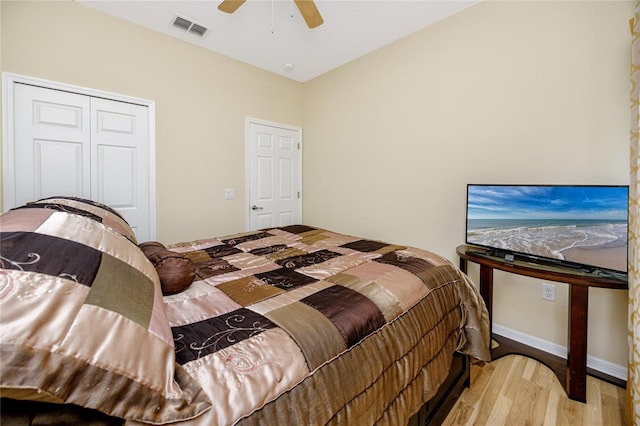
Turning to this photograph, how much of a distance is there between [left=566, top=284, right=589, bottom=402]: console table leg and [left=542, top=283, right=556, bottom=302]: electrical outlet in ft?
1.60

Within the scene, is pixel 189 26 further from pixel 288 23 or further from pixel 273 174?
pixel 273 174

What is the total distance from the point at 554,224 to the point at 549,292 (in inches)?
24.6

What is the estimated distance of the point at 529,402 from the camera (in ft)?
5.57

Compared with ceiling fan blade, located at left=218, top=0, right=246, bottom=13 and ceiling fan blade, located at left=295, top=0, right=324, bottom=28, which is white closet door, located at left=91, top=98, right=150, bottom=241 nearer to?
ceiling fan blade, located at left=218, top=0, right=246, bottom=13

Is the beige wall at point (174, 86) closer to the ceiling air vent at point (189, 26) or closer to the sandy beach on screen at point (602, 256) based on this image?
the ceiling air vent at point (189, 26)

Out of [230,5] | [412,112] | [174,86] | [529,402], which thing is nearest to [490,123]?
[412,112]

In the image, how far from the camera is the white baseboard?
188 centimetres

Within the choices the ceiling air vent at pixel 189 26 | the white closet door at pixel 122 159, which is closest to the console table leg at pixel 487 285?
the white closet door at pixel 122 159

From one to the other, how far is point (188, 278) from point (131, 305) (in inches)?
21.9

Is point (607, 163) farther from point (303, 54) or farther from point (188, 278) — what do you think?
point (303, 54)

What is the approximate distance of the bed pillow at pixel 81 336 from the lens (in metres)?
0.49

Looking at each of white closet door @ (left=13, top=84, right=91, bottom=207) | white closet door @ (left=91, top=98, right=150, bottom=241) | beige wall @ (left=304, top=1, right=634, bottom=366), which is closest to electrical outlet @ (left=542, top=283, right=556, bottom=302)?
beige wall @ (left=304, top=1, right=634, bottom=366)

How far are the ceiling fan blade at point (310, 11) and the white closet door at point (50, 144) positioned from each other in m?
2.06

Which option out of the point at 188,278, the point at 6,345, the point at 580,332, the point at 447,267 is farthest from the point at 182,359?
the point at 580,332
